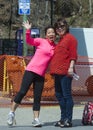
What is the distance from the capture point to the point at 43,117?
1066 cm

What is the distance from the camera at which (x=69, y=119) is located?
934cm

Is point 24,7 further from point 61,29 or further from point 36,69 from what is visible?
point 36,69

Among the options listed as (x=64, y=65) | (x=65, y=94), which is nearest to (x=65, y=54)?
(x=64, y=65)

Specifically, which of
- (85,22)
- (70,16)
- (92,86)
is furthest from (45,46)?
(70,16)

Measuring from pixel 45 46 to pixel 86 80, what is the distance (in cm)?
437

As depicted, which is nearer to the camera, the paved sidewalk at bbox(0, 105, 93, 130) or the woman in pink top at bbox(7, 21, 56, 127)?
the woman in pink top at bbox(7, 21, 56, 127)

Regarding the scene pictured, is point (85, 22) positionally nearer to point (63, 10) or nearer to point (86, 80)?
point (63, 10)

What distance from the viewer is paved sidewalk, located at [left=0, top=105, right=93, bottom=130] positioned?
9.36 meters

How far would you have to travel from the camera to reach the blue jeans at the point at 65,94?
9.20 metres

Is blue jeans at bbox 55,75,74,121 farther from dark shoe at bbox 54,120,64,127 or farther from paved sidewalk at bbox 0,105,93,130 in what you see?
paved sidewalk at bbox 0,105,93,130

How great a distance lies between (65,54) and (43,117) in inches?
77.3

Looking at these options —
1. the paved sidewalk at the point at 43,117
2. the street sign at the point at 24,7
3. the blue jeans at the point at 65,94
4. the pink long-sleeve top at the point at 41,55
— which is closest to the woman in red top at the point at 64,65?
the blue jeans at the point at 65,94

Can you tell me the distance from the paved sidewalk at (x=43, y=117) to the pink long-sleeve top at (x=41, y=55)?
1.00 metres

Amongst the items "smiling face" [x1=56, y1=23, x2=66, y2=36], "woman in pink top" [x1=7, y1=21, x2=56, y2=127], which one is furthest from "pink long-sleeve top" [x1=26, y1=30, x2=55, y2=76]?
"smiling face" [x1=56, y1=23, x2=66, y2=36]
